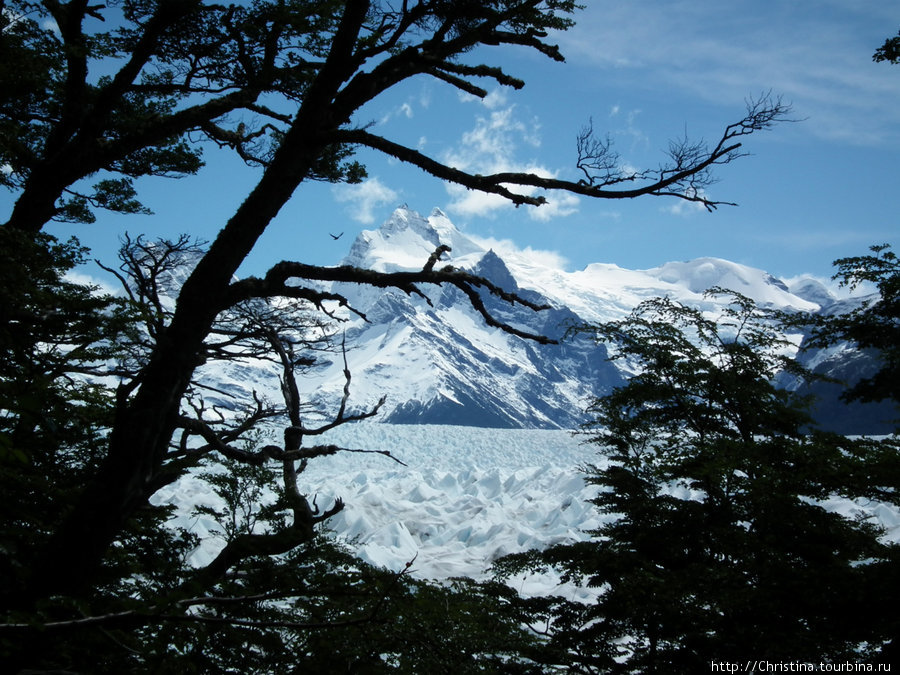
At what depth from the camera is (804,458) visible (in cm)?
579

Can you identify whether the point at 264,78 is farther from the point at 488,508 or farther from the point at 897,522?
the point at 488,508

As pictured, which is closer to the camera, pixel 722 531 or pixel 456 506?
pixel 722 531

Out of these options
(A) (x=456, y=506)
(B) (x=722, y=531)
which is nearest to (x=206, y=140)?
(B) (x=722, y=531)

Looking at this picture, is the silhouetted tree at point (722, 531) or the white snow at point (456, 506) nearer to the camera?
the silhouetted tree at point (722, 531)

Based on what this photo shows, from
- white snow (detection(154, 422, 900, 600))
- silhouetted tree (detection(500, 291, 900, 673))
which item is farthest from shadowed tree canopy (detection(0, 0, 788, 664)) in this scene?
white snow (detection(154, 422, 900, 600))

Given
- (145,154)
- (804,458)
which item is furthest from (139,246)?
(804,458)

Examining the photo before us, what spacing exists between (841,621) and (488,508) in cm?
1657

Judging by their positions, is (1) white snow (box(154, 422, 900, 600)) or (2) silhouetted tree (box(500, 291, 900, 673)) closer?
(2) silhouetted tree (box(500, 291, 900, 673))

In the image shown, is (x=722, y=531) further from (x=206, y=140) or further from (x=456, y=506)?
(x=456, y=506)

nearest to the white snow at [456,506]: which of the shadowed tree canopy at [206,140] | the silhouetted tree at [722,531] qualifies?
the silhouetted tree at [722,531]

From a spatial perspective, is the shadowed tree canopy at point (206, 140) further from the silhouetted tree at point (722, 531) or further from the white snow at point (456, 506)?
the white snow at point (456, 506)

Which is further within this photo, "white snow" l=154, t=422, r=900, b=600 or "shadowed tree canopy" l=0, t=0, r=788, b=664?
"white snow" l=154, t=422, r=900, b=600

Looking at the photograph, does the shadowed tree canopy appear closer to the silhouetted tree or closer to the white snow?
the silhouetted tree

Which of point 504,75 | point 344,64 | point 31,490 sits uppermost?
point 504,75
